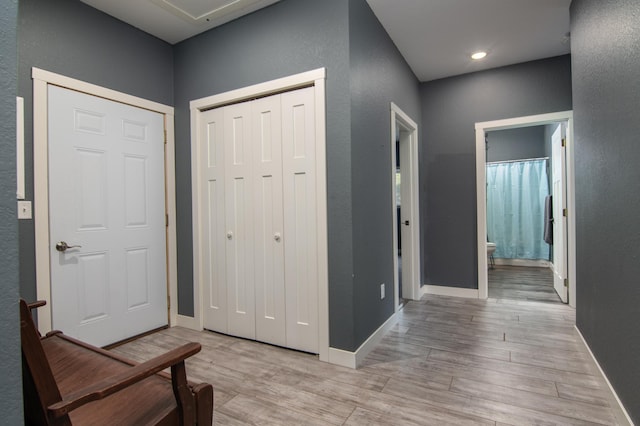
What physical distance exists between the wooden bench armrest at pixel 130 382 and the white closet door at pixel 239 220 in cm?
165

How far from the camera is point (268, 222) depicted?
2.70 m

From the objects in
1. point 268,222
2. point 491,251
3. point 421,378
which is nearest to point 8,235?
point 268,222

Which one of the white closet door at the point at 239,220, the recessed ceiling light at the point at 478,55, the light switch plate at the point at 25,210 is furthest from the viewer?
the recessed ceiling light at the point at 478,55

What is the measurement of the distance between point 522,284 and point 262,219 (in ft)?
13.5

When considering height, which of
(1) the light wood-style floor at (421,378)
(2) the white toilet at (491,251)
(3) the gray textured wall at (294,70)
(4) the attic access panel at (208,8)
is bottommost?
(1) the light wood-style floor at (421,378)

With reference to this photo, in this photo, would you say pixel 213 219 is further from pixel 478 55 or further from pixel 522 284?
pixel 522 284

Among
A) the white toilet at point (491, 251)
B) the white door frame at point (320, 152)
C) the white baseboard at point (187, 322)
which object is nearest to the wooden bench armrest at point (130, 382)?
the white door frame at point (320, 152)

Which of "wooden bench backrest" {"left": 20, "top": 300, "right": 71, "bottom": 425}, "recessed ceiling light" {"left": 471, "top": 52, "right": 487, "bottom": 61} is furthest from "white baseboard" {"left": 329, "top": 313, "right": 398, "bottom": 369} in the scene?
"recessed ceiling light" {"left": 471, "top": 52, "right": 487, "bottom": 61}

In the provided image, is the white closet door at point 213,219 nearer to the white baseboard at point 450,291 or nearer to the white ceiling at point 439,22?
the white ceiling at point 439,22

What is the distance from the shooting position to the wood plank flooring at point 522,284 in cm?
405

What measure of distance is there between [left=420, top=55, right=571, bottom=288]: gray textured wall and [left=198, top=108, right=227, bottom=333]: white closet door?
2.65 metres

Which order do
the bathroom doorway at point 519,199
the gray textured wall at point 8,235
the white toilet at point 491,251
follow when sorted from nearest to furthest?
the gray textured wall at point 8,235
the white toilet at point 491,251
the bathroom doorway at point 519,199

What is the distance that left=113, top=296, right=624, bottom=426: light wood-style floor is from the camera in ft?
5.84

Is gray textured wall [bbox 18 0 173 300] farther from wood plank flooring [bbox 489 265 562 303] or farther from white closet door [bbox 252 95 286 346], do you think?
wood plank flooring [bbox 489 265 562 303]
